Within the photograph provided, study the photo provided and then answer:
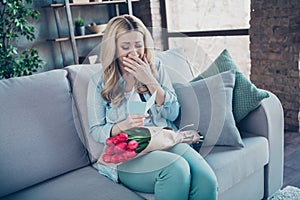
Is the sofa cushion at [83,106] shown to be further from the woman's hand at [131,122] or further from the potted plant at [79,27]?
the potted plant at [79,27]

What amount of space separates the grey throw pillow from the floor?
0.63m

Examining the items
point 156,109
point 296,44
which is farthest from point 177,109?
point 296,44

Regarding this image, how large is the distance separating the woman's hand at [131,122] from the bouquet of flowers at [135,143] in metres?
0.02

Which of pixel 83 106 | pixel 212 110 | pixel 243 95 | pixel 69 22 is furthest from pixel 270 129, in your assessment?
pixel 69 22

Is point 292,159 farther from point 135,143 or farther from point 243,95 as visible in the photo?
point 135,143

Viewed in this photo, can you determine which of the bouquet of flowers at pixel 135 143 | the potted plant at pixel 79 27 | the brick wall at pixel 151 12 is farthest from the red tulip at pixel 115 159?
the brick wall at pixel 151 12

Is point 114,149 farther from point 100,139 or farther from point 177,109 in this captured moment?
point 177,109

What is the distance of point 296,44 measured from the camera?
2404 mm

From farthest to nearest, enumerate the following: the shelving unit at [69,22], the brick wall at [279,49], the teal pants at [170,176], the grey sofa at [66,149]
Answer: the shelving unit at [69,22] → the brick wall at [279,49] → the grey sofa at [66,149] → the teal pants at [170,176]

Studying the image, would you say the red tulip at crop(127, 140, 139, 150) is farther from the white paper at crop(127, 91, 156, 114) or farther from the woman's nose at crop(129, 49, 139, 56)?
the woman's nose at crop(129, 49, 139, 56)

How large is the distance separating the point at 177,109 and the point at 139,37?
1.22 ft

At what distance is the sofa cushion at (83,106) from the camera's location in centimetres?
140

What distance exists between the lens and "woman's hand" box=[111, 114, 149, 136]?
119 cm

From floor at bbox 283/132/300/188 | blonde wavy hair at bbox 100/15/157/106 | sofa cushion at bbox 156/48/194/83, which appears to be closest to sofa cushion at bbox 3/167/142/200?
blonde wavy hair at bbox 100/15/157/106
